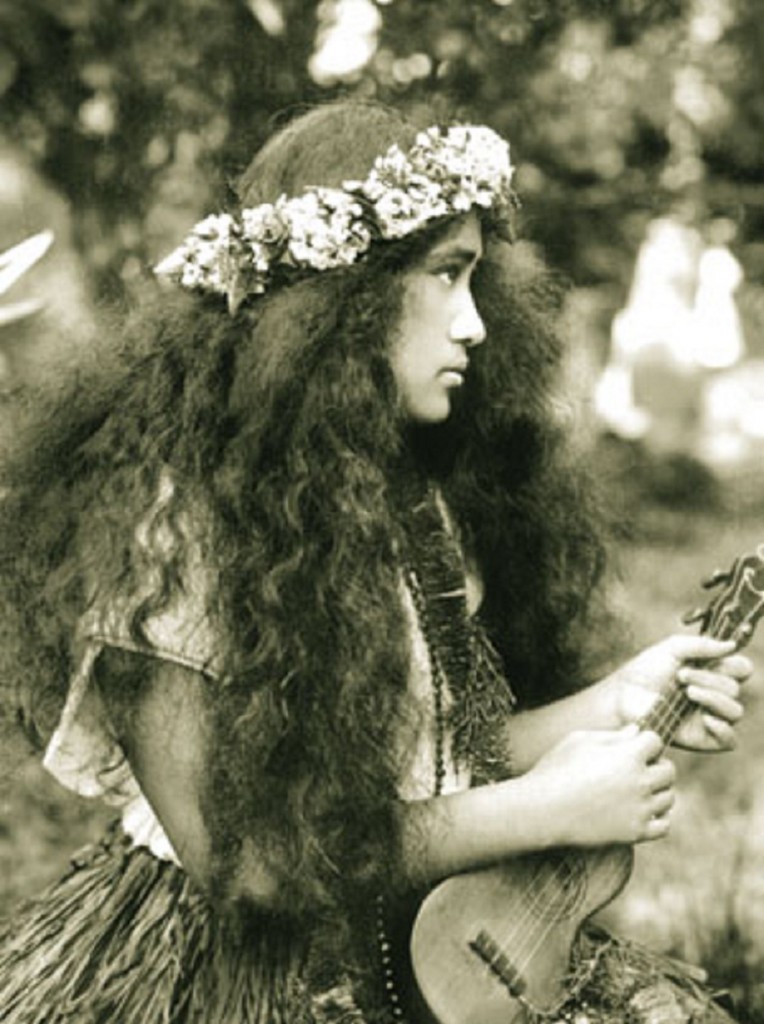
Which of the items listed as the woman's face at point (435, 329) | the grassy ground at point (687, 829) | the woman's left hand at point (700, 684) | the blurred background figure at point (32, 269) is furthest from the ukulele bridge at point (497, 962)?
the blurred background figure at point (32, 269)

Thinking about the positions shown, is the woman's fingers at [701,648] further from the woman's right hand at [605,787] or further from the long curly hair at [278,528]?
the long curly hair at [278,528]

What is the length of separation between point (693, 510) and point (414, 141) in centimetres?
225

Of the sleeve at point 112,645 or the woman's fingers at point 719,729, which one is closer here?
the sleeve at point 112,645

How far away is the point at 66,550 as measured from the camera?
226 cm

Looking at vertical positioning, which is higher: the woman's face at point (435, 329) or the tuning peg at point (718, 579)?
the woman's face at point (435, 329)

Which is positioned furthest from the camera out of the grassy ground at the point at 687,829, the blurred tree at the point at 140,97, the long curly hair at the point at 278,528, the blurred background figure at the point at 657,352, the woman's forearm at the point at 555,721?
the blurred background figure at the point at 657,352

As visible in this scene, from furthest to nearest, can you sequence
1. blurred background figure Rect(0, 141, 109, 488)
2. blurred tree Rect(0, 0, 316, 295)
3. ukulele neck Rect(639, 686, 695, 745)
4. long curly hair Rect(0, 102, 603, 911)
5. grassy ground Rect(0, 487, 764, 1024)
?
blurred background figure Rect(0, 141, 109, 488)
blurred tree Rect(0, 0, 316, 295)
grassy ground Rect(0, 487, 764, 1024)
ukulele neck Rect(639, 686, 695, 745)
long curly hair Rect(0, 102, 603, 911)

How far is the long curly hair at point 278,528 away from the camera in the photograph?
213 centimetres

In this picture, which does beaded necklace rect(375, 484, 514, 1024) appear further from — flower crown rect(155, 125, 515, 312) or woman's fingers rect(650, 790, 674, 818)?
flower crown rect(155, 125, 515, 312)

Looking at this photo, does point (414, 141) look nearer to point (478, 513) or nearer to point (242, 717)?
point (478, 513)

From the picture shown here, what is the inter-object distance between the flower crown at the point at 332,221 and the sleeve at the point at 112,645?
29 cm

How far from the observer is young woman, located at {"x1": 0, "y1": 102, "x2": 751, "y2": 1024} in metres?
2.14

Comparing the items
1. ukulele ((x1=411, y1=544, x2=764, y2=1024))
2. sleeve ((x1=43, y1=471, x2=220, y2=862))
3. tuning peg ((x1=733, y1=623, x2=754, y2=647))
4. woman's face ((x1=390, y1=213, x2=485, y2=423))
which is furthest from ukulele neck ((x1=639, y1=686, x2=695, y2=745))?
sleeve ((x1=43, y1=471, x2=220, y2=862))

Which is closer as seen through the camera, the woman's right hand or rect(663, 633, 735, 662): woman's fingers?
the woman's right hand
